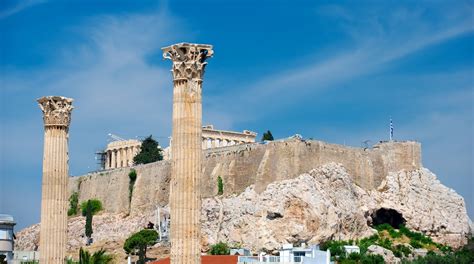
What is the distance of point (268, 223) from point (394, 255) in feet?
21.2

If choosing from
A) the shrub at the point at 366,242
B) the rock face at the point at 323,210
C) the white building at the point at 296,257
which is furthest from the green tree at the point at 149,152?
the white building at the point at 296,257

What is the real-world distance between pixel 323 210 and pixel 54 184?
88.3 ft

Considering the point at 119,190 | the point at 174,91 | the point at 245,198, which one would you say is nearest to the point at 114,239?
the point at 119,190

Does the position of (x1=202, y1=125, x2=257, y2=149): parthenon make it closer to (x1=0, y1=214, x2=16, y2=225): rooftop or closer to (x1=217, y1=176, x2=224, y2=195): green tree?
(x1=217, y1=176, x2=224, y2=195): green tree

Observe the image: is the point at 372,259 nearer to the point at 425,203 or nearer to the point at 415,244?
the point at 415,244

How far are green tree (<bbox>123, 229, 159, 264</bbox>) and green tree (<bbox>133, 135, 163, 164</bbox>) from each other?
15934 millimetres

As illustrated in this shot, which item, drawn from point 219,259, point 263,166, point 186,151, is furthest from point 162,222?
point 186,151

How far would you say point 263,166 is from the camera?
5000 centimetres

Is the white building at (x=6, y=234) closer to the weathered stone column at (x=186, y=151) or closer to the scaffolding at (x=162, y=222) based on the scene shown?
the scaffolding at (x=162, y=222)

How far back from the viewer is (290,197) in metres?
47.8

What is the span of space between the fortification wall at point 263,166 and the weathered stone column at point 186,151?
96.5 ft

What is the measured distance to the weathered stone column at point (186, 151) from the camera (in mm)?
19328

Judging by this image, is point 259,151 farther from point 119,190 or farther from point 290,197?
point 119,190

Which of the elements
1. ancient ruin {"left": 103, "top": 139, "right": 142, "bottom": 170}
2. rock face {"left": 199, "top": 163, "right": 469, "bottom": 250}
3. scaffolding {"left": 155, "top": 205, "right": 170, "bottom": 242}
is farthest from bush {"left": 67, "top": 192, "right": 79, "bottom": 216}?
rock face {"left": 199, "top": 163, "right": 469, "bottom": 250}
